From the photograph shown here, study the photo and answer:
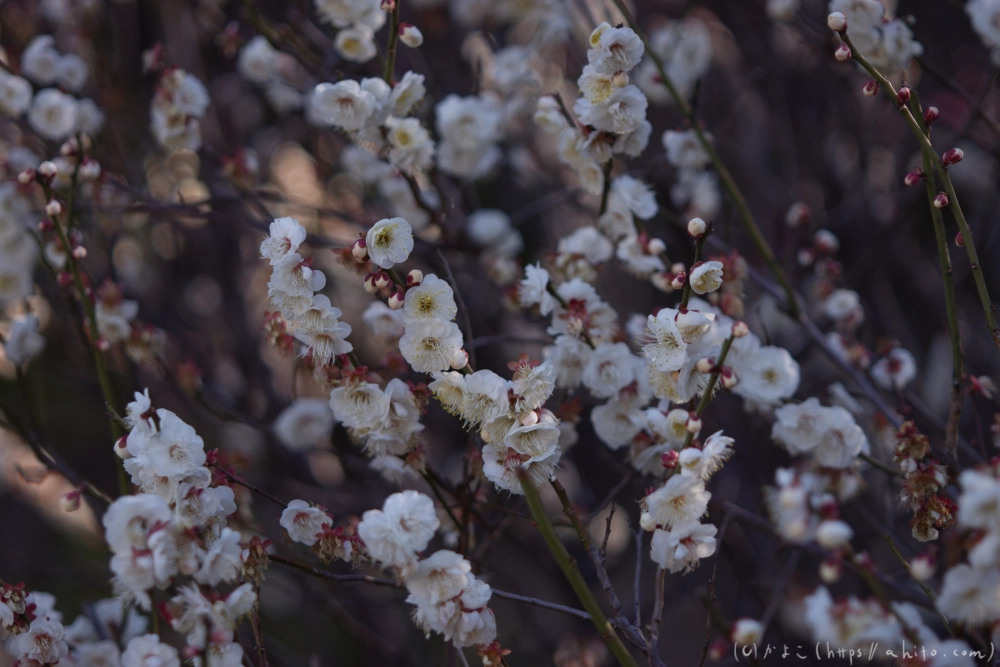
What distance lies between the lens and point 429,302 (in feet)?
5.26

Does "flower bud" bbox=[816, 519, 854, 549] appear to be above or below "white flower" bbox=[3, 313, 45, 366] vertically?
above

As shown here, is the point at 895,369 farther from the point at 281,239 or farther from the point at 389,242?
the point at 281,239

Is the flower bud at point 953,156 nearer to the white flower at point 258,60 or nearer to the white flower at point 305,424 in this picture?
the white flower at point 305,424

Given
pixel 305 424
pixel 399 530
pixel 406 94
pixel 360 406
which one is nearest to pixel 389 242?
pixel 360 406

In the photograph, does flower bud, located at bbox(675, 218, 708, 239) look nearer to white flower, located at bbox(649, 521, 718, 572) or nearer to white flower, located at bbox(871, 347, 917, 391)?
white flower, located at bbox(649, 521, 718, 572)

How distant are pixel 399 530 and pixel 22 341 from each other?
1.78 m

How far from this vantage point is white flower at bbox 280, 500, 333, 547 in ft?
5.55

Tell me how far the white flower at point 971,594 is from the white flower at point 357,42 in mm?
2196

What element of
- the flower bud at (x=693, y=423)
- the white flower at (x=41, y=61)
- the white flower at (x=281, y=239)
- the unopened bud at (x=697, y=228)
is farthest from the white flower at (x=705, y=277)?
the white flower at (x=41, y=61)

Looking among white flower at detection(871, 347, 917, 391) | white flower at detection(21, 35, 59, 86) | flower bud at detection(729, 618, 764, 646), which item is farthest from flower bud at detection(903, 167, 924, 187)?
white flower at detection(21, 35, 59, 86)

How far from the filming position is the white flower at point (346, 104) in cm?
201

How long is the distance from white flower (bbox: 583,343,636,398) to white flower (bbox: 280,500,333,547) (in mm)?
753

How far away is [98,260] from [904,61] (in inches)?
146

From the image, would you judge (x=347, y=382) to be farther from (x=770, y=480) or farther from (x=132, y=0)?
(x=132, y=0)
